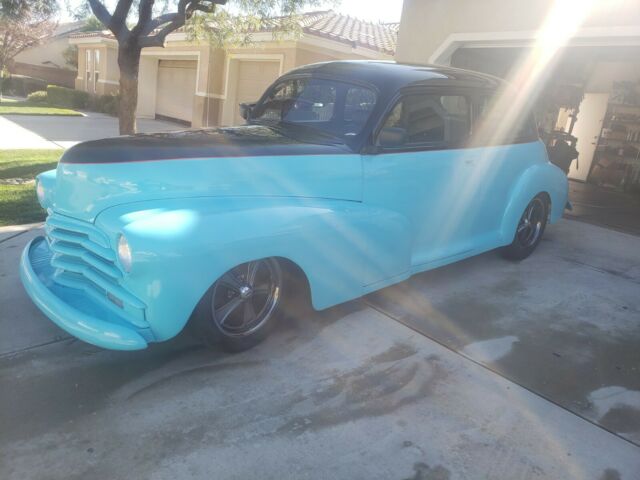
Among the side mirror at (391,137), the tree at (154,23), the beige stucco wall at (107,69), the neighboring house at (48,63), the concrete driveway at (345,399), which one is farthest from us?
the neighboring house at (48,63)

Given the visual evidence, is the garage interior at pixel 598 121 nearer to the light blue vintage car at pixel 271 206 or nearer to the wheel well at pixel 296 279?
the light blue vintage car at pixel 271 206

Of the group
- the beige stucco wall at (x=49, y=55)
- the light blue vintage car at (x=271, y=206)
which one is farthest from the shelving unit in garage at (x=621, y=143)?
the beige stucco wall at (x=49, y=55)

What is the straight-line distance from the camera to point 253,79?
615 inches

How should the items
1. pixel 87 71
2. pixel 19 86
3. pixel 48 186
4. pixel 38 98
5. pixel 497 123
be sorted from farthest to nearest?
pixel 19 86, pixel 87 71, pixel 38 98, pixel 497 123, pixel 48 186

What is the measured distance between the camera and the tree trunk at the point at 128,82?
9047mm

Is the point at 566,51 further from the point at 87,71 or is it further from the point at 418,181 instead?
the point at 87,71

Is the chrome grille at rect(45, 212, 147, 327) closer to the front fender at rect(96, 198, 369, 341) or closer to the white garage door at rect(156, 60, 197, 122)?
the front fender at rect(96, 198, 369, 341)

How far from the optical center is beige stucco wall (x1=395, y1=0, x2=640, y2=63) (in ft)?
22.3

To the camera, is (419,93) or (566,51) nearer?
(419,93)

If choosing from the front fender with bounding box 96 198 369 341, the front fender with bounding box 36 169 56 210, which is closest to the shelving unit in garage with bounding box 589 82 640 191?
the front fender with bounding box 96 198 369 341

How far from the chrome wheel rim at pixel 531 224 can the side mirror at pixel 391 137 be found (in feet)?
7.56

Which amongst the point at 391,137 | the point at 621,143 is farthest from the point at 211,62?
the point at 391,137

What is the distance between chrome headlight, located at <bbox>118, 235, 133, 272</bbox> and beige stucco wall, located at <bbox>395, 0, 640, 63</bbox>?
272 inches

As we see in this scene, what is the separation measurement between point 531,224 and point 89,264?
462 centimetres
